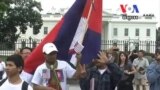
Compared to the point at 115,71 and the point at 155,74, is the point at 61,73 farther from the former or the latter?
the point at 155,74

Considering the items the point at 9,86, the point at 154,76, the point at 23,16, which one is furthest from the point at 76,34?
the point at 23,16

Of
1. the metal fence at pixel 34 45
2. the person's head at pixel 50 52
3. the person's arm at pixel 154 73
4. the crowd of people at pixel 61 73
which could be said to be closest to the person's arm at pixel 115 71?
the crowd of people at pixel 61 73

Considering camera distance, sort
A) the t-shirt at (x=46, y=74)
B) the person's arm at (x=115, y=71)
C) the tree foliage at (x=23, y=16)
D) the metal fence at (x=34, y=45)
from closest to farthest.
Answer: the t-shirt at (x=46, y=74)
the person's arm at (x=115, y=71)
the metal fence at (x=34, y=45)
the tree foliage at (x=23, y=16)

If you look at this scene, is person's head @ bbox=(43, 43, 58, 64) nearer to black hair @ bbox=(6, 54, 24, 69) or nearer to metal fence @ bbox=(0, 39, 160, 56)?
black hair @ bbox=(6, 54, 24, 69)

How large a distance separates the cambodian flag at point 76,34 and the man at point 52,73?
0.57 meters

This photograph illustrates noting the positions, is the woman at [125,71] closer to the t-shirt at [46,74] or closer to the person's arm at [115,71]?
the person's arm at [115,71]

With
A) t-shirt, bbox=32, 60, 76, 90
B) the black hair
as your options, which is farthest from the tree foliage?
the black hair

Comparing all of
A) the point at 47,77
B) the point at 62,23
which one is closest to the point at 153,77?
the point at 62,23

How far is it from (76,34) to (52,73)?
1.23m

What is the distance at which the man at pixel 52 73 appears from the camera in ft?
21.0

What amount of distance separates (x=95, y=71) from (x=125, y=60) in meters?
2.89

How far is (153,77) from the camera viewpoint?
8445 millimetres

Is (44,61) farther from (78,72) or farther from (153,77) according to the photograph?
(153,77)

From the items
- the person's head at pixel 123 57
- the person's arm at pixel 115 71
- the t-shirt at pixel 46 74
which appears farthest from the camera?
the person's head at pixel 123 57
